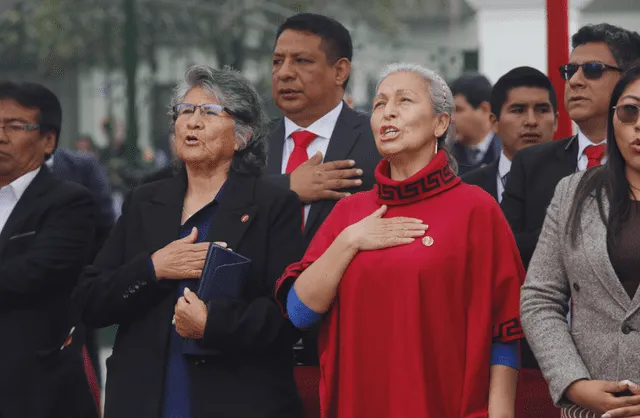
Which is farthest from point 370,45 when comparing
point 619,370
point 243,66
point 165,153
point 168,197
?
point 619,370

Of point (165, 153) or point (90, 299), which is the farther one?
point (165, 153)

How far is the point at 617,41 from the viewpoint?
18.4 ft

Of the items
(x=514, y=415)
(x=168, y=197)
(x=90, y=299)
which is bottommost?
(x=514, y=415)

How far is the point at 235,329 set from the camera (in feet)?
14.9

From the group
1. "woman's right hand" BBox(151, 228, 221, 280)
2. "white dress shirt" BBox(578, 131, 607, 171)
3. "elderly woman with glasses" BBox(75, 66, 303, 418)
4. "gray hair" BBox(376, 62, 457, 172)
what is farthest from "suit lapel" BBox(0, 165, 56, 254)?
"white dress shirt" BBox(578, 131, 607, 171)

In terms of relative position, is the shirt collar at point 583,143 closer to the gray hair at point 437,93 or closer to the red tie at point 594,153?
the red tie at point 594,153

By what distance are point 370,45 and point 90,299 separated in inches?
401

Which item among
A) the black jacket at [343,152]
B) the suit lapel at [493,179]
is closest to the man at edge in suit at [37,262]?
the black jacket at [343,152]

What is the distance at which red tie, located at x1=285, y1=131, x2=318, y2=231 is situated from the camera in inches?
232

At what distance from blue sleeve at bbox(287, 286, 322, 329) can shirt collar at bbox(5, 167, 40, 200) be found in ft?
6.08

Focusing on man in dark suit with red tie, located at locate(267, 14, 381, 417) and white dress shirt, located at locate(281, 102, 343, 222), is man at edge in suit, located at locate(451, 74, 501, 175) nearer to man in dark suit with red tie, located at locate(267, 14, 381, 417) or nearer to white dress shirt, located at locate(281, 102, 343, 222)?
man in dark suit with red tie, located at locate(267, 14, 381, 417)

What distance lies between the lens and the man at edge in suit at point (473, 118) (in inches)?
343

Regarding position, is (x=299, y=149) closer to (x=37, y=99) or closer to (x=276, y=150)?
(x=276, y=150)

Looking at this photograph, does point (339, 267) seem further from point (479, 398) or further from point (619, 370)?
point (619, 370)
